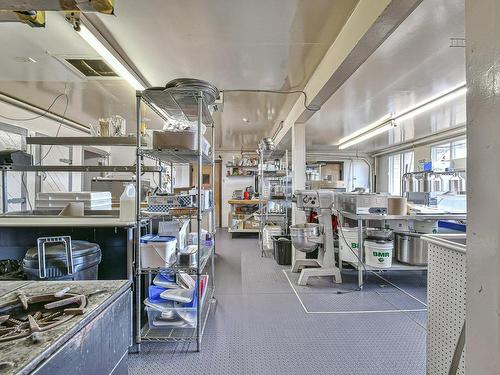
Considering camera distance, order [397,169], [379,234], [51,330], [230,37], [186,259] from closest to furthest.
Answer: [51,330]
[186,259]
[230,37]
[379,234]
[397,169]

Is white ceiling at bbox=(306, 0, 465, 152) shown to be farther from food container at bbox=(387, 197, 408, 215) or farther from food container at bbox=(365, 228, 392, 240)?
food container at bbox=(365, 228, 392, 240)

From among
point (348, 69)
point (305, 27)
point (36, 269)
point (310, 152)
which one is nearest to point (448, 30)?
point (348, 69)

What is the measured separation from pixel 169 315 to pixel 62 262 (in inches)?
39.3

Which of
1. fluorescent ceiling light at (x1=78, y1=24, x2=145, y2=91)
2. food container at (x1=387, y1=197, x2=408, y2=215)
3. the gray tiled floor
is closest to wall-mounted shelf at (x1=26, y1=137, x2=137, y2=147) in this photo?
fluorescent ceiling light at (x1=78, y1=24, x2=145, y2=91)

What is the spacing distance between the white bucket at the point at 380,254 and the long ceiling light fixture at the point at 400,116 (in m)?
1.85

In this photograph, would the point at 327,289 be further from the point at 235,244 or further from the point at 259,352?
the point at 235,244

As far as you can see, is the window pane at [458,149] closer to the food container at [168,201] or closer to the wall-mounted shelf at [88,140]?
the food container at [168,201]

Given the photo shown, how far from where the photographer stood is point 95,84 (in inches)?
133

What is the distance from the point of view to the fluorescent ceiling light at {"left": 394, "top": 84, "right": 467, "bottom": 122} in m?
→ 3.42

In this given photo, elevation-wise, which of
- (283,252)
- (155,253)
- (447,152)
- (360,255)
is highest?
(447,152)

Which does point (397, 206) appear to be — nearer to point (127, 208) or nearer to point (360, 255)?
point (360, 255)

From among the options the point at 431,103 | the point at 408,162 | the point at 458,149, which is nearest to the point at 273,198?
the point at 431,103

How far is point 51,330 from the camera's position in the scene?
0.74 meters

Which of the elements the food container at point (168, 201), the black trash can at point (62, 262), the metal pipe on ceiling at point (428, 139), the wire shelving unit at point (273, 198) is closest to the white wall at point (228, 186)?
the wire shelving unit at point (273, 198)
